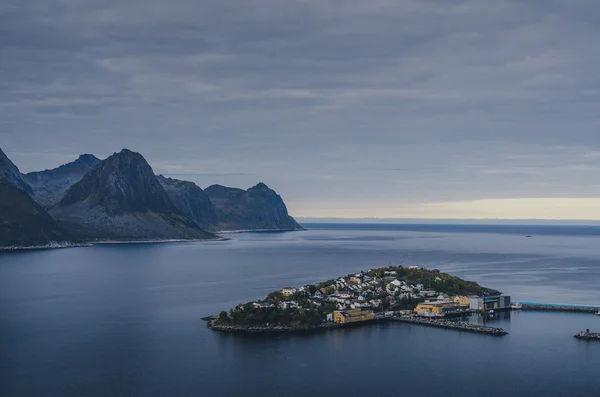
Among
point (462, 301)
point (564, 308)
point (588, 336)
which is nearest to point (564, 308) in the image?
point (564, 308)

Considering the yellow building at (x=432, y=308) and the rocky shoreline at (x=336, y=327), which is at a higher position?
the yellow building at (x=432, y=308)

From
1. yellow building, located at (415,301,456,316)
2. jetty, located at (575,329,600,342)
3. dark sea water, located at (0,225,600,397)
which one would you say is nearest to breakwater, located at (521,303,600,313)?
dark sea water, located at (0,225,600,397)

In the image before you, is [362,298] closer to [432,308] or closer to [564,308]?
[432,308]

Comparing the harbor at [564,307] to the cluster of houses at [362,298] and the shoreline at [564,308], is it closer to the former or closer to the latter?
the shoreline at [564,308]

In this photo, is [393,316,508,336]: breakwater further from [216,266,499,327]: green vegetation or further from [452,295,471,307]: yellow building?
[452,295,471,307]: yellow building

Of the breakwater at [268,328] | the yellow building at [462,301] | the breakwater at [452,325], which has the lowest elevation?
the breakwater at [268,328]

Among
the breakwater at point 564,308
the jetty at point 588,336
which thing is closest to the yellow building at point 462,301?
the breakwater at point 564,308

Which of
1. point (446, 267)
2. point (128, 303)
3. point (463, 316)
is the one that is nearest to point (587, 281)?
point (446, 267)
